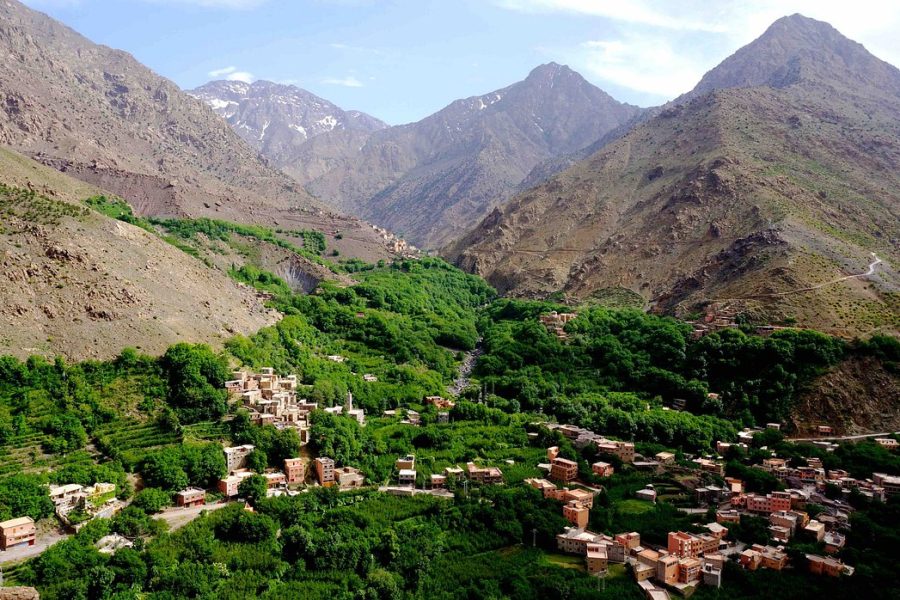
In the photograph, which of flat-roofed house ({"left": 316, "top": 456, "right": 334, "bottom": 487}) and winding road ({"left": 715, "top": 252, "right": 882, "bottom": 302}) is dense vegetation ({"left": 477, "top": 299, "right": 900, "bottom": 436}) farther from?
flat-roofed house ({"left": 316, "top": 456, "right": 334, "bottom": 487})

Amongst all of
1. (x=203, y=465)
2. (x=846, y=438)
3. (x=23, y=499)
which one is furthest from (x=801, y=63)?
(x=23, y=499)

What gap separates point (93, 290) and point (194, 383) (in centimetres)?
897

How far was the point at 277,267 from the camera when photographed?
83.2 m

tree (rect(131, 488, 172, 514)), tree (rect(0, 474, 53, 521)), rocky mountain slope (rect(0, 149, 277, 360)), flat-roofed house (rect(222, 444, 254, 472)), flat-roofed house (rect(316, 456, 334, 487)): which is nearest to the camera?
tree (rect(0, 474, 53, 521))

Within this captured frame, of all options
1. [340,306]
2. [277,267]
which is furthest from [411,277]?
[340,306]

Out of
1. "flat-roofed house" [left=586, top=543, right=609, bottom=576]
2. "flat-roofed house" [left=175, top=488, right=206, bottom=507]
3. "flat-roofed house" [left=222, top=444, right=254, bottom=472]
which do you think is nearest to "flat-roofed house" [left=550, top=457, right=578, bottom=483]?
"flat-roofed house" [left=586, top=543, right=609, bottom=576]

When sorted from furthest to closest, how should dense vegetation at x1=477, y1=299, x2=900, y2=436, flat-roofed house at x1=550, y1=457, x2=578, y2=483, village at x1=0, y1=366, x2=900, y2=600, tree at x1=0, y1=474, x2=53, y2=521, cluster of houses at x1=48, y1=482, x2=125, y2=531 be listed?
dense vegetation at x1=477, y1=299, x2=900, y2=436 → flat-roofed house at x1=550, y1=457, x2=578, y2=483 → village at x1=0, y1=366, x2=900, y2=600 → cluster of houses at x1=48, y1=482, x2=125, y2=531 → tree at x1=0, y1=474, x2=53, y2=521

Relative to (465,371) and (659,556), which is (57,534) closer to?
(659,556)

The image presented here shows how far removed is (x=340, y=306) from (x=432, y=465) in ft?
110

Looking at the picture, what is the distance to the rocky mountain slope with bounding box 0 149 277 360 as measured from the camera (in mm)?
37312

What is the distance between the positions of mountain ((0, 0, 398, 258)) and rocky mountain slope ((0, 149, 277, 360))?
48.2m

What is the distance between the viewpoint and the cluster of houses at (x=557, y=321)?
63847 millimetres

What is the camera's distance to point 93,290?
40812 millimetres

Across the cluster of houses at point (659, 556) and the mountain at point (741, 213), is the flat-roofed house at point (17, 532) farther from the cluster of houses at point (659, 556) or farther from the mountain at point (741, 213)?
the mountain at point (741, 213)
